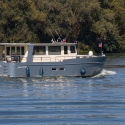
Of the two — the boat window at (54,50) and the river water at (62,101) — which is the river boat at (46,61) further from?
the river water at (62,101)

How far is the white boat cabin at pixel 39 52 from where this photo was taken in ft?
136

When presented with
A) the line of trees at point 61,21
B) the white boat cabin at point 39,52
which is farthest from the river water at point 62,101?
the line of trees at point 61,21

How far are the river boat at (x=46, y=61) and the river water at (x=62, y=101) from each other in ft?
3.61

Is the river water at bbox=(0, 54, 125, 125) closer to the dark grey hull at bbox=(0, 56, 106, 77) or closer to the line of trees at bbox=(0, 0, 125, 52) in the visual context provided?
the dark grey hull at bbox=(0, 56, 106, 77)

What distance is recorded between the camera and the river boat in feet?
133

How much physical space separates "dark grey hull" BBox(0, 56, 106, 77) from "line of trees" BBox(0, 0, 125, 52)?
36762 mm

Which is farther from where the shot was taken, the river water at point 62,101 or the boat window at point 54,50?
the boat window at point 54,50

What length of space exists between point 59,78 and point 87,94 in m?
10.9

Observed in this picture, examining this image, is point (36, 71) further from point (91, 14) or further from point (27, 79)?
point (91, 14)

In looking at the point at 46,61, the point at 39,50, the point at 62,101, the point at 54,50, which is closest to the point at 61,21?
the point at 54,50

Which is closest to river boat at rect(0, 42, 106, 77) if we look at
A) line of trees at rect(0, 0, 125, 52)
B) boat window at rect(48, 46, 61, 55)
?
boat window at rect(48, 46, 61, 55)

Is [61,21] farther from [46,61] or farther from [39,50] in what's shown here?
[46,61]

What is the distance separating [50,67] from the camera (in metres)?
40.7

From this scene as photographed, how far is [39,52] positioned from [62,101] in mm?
15979
